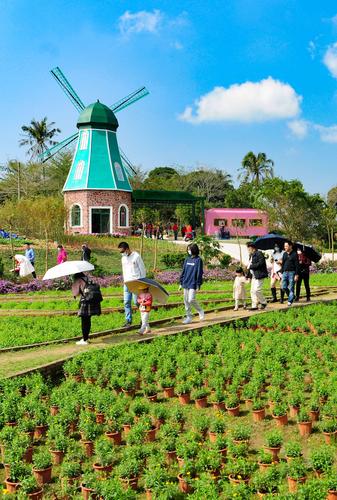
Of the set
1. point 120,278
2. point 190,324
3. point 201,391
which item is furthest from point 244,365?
point 120,278

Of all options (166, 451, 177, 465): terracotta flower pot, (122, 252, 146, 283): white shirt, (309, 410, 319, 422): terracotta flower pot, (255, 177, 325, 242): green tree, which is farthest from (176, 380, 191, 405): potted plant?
(255, 177, 325, 242): green tree

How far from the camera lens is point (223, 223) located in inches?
1784

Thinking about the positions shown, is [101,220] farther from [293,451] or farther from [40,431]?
[293,451]

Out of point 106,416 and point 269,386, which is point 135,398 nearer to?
point 106,416

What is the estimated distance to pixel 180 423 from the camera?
607cm

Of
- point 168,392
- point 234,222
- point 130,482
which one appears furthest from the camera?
point 234,222

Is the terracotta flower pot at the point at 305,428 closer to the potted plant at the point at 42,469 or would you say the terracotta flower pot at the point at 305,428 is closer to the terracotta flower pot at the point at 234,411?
the terracotta flower pot at the point at 234,411

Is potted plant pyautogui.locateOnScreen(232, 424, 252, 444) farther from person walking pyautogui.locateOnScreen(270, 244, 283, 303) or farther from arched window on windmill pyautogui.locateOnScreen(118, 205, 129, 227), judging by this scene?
arched window on windmill pyautogui.locateOnScreen(118, 205, 129, 227)

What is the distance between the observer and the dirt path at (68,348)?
8172mm

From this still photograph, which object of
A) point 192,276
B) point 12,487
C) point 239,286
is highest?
point 192,276

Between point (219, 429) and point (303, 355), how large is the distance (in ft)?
10.1

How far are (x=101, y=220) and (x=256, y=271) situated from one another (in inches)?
994

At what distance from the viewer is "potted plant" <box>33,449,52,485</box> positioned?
16.2ft

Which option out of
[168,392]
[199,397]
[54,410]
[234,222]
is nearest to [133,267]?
[168,392]
